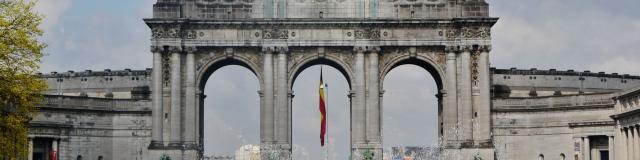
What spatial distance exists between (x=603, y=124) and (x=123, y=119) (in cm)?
3876

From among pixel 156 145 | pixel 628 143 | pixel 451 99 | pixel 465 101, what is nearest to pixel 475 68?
pixel 465 101

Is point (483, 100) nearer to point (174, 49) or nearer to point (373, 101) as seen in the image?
point (373, 101)

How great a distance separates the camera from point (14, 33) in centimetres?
5641

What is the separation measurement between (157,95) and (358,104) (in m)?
15.9

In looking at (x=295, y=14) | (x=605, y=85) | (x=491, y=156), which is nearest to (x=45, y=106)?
(x=295, y=14)

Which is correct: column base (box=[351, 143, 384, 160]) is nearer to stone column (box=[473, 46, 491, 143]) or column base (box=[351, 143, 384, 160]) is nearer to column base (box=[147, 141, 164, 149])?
stone column (box=[473, 46, 491, 143])

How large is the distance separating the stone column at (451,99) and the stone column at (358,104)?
667cm

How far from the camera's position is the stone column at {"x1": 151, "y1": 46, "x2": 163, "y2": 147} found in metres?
92.9

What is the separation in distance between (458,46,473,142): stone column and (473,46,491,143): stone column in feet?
2.27

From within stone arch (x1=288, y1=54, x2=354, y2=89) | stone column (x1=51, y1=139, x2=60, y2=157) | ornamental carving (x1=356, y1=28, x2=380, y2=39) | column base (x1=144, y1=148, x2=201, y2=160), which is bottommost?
column base (x1=144, y1=148, x2=201, y2=160)

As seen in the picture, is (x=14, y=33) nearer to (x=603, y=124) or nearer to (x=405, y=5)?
(x=405, y=5)

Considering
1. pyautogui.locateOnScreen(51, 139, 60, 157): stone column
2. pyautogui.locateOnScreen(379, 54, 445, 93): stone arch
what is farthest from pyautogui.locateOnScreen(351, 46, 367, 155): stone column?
pyautogui.locateOnScreen(51, 139, 60, 157): stone column

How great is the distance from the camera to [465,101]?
93.5m

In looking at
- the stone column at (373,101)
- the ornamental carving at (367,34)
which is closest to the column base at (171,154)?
the stone column at (373,101)
